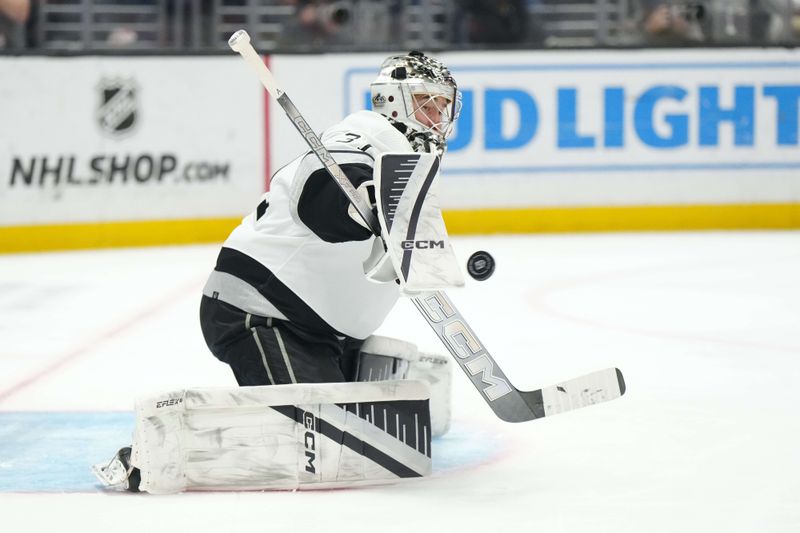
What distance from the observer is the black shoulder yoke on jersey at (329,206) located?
236 centimetres

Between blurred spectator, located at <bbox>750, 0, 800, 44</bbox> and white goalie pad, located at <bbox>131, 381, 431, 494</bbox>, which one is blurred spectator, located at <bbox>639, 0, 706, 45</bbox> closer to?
blurred spectator, located at <bbox>750, 0, 800, 44</bbox>

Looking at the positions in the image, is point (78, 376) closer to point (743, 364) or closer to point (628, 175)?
point (743, 364)

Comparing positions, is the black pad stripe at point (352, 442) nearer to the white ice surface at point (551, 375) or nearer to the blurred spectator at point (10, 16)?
the white ice surface at point (551, 375)

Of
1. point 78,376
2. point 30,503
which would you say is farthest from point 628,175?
point 30,503

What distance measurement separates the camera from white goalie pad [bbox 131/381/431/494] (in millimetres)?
2502

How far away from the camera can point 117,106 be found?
713 centimetres

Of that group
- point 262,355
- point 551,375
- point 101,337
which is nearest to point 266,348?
point 262,355

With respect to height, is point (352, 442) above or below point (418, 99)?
below

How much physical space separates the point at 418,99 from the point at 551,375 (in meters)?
1.47

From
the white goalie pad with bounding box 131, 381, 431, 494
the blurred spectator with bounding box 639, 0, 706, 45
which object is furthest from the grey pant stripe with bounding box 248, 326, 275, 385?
the blurred spectator with bounding box 639, 0, 706, 45

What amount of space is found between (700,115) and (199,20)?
2928 mm

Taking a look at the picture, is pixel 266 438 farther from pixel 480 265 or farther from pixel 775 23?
pixel 775 23

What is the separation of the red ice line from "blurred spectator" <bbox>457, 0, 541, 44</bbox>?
2622 millimetres

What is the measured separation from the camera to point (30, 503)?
8.03 feet
